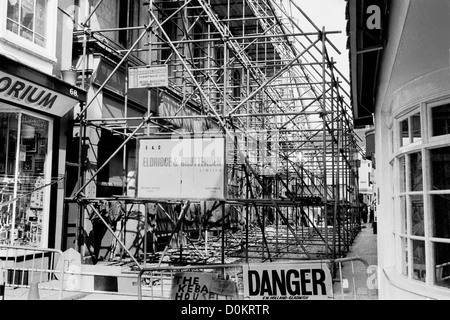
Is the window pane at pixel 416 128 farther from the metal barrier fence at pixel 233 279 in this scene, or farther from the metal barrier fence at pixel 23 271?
the metal barrier fence at pixel 23 271

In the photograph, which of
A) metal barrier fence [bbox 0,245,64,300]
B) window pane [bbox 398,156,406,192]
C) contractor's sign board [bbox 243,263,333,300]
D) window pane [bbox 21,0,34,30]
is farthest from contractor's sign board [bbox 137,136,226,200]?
window pane [bbox 398,156,406,192]

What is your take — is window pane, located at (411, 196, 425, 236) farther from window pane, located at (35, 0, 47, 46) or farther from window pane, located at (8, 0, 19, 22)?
window pane, located at (35, 0, 47, 46)

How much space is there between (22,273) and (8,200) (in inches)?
66.7

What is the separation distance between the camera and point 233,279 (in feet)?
27.8

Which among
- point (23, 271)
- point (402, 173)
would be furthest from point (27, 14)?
point (402, 173)

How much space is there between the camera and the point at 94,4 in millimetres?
12523

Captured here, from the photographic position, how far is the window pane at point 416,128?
18.3 ft

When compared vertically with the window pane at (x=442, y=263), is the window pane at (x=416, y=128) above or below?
above

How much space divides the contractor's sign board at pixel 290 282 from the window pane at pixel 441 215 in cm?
143

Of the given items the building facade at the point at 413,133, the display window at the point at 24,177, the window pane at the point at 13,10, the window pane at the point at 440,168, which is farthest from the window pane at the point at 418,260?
the window pane at the point at 13,10

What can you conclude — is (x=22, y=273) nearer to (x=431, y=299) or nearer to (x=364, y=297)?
(x=364, y=297)

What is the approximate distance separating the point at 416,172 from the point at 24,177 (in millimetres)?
7759

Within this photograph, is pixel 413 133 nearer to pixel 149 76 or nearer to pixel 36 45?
pixel 149 76

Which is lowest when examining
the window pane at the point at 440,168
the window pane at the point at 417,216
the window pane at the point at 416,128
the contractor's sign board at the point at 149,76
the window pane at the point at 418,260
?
the window pane at the point at 418,260
